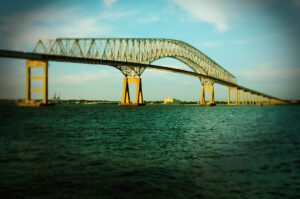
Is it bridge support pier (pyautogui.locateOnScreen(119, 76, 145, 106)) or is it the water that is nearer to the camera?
the water

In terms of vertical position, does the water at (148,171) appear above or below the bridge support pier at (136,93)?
below

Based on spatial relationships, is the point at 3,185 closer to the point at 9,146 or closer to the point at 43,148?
the point at 43,148

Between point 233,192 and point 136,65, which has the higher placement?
point 136,65

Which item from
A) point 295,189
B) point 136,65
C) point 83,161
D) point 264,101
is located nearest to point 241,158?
point 295,189

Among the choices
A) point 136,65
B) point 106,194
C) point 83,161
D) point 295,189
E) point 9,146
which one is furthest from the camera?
point 136,65

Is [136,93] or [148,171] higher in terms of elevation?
[136,93]

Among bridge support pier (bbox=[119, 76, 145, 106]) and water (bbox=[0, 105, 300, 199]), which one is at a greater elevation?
bridge support pier (bbox=[119, 76, 145, 106])

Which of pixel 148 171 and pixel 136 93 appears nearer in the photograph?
pixel 148 171

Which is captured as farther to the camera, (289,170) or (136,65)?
(136,65)

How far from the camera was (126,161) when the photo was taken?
11258 mm

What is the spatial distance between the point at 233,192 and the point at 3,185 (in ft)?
21.9

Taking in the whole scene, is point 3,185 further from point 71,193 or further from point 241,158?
point 241,158

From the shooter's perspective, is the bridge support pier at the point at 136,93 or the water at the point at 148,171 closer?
the water at the point at 148,171

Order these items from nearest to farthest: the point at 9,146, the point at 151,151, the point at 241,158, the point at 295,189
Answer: the point at 295,189 → the point at 241,158 → the point at 151,151 → the point at 9,146
